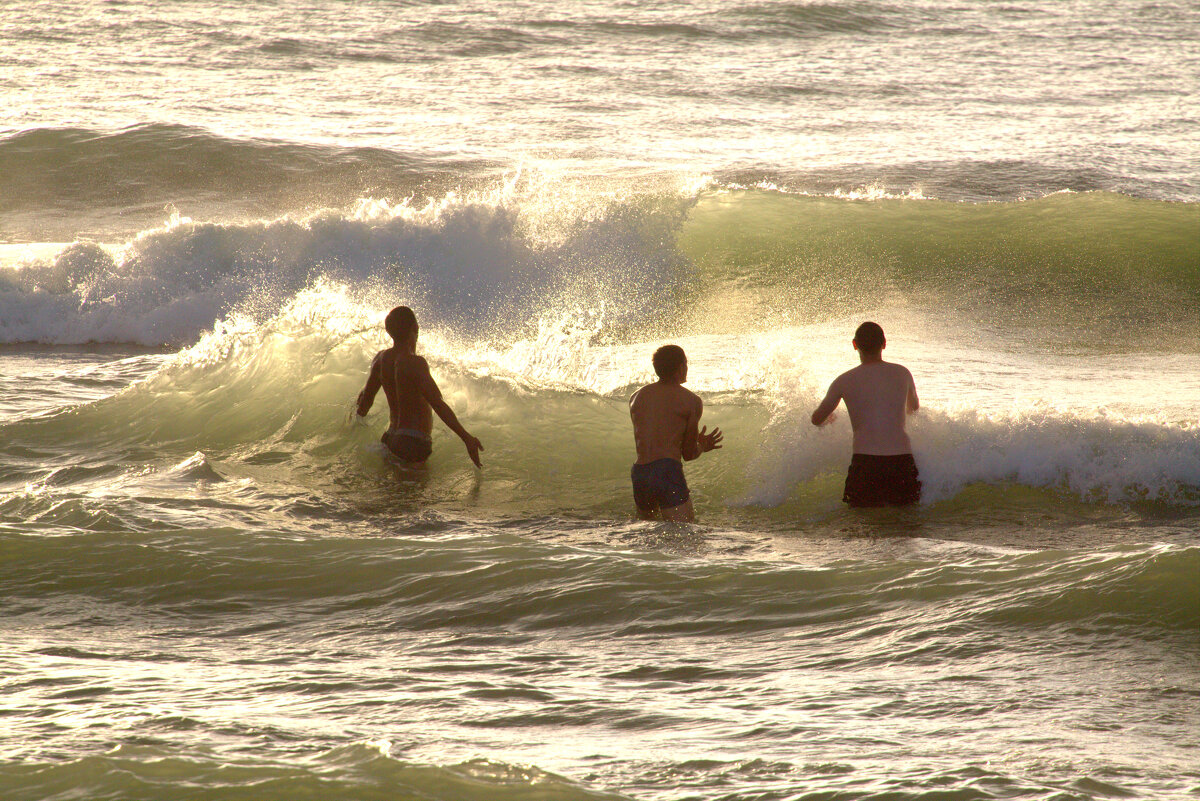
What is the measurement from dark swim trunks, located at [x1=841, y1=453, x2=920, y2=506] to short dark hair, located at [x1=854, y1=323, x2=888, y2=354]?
2.03ft

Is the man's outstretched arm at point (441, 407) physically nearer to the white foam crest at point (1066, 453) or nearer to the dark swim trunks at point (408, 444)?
the dark swim trunks at point (408, 444)

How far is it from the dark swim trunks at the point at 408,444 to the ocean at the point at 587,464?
221 mm

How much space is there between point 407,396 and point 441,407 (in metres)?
0.31

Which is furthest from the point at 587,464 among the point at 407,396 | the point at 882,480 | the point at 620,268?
the point at 620,268

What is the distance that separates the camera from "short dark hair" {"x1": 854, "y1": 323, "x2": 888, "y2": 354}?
6.60 m

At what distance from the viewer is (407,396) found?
724 cm

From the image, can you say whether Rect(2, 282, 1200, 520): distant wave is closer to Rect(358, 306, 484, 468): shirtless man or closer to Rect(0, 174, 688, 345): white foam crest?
Rect(358, 306, 484, 468): shirtless man

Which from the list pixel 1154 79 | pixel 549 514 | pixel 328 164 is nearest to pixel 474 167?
pixel 328 164

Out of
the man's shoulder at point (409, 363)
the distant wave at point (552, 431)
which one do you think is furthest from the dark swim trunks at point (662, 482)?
the man's shoulder at point (409, 363)

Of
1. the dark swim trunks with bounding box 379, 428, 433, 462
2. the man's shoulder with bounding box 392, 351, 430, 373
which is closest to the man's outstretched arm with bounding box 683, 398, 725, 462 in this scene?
the man's shoulder with bounding box 392, 351, 430, 373

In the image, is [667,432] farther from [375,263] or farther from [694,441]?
[375,263]

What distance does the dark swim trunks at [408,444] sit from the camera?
291 inches

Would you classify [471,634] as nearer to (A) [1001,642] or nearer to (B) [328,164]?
(A) [1001,642]

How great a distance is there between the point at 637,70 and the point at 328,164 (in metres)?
9.63
